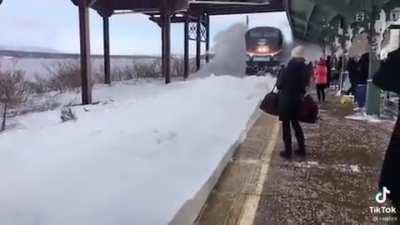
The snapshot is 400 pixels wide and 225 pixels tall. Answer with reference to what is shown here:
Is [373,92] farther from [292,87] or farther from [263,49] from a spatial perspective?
[263,49]

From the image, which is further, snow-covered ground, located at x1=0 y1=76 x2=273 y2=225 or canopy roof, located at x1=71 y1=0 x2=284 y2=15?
canopy roof, located at x1=71 y1=0 x2=284 y2=15

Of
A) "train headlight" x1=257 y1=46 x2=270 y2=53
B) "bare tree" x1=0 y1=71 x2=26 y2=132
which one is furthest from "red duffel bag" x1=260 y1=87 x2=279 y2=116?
"train headlight" x1=257 y1=46 x2=270 y2=53

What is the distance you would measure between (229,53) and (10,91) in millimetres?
26211

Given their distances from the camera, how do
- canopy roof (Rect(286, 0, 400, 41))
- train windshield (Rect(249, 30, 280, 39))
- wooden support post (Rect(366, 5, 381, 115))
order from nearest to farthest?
wooden support post (Rect(366, 5, 381, 115))
canopy roof (Rect(286, 0, 400, 41))
train windshield (Rect(249, 30, 280, 39))

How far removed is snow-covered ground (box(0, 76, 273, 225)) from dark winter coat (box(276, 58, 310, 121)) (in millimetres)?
1077

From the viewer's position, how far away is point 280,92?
696 centimetres

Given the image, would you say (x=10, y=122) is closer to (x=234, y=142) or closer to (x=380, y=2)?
(x=234, y=142)

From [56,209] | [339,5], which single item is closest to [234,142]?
[56,209]

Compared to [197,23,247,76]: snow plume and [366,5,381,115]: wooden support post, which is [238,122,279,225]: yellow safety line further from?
[197,23,247,76]: snow plume

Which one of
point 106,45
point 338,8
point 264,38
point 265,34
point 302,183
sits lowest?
point 302,183

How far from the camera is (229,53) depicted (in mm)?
39656

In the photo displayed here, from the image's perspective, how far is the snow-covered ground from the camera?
4.28m

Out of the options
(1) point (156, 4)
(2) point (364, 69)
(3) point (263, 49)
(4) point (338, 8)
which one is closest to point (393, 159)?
(2) point (364, 69)

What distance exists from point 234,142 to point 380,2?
276 inches
